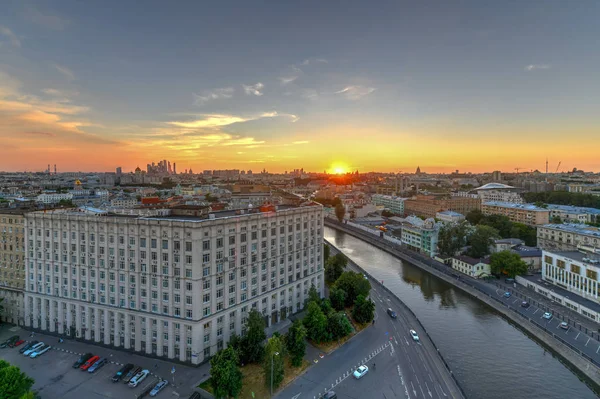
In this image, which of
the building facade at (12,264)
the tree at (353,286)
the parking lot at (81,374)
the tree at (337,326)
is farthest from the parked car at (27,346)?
the tree at (353,286)

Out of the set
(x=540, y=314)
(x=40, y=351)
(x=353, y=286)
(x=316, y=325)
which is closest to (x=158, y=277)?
(x=40, y=351)

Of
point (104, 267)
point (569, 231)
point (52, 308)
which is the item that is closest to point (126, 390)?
point (104, 267)

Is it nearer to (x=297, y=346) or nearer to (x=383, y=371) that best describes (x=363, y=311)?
(x=383, y=371)

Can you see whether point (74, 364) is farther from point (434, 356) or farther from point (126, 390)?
point (434, 356)

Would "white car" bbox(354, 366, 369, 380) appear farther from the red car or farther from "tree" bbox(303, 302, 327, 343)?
the red car

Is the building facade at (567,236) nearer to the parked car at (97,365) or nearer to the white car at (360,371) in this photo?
the white car at (360,371)

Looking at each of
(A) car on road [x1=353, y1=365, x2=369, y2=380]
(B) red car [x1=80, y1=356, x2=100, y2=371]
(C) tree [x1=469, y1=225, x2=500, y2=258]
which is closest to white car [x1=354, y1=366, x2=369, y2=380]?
(A) car on road [x1=353, y1=365, x2=369, y2=380]
